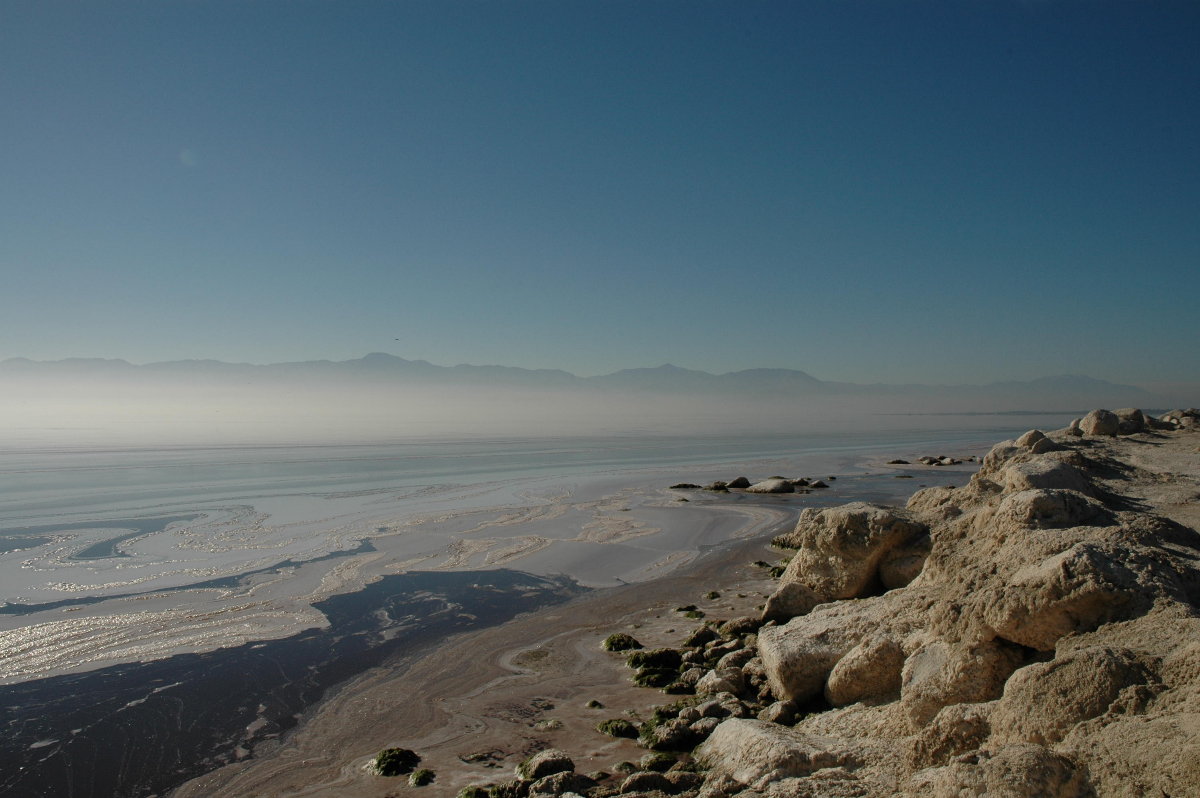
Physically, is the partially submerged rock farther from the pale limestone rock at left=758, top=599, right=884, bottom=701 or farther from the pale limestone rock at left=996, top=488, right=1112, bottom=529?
the pale limestone rock at left=758, top=599, right=884, bottom=701

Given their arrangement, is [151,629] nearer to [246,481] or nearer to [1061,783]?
[1061,783]

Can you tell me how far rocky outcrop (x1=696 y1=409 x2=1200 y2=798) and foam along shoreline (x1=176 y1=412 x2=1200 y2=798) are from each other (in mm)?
15

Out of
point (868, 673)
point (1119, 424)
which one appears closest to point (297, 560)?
point (868, 673)

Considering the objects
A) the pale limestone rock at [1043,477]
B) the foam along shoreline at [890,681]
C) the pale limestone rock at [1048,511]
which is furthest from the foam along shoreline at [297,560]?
the pale limestone rock at [1048,511]

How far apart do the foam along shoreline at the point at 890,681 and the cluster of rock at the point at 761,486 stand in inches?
574

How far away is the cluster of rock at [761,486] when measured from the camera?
2555cm

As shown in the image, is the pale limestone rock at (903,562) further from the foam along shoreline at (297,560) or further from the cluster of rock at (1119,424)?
the cluster of rock at (1119,424)

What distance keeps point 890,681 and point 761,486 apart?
2030 centimetres

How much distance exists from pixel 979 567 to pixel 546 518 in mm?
14746

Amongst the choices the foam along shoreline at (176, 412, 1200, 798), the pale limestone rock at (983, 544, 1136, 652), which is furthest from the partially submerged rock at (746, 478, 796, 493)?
the pale limestone rock at (983, 544, 1136, 652)

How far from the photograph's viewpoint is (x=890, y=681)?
19.3 ft

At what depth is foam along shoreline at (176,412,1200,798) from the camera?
3.75 metres

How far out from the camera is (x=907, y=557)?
916 cm

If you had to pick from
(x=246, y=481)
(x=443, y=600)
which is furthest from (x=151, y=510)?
(x=443, y=600)
